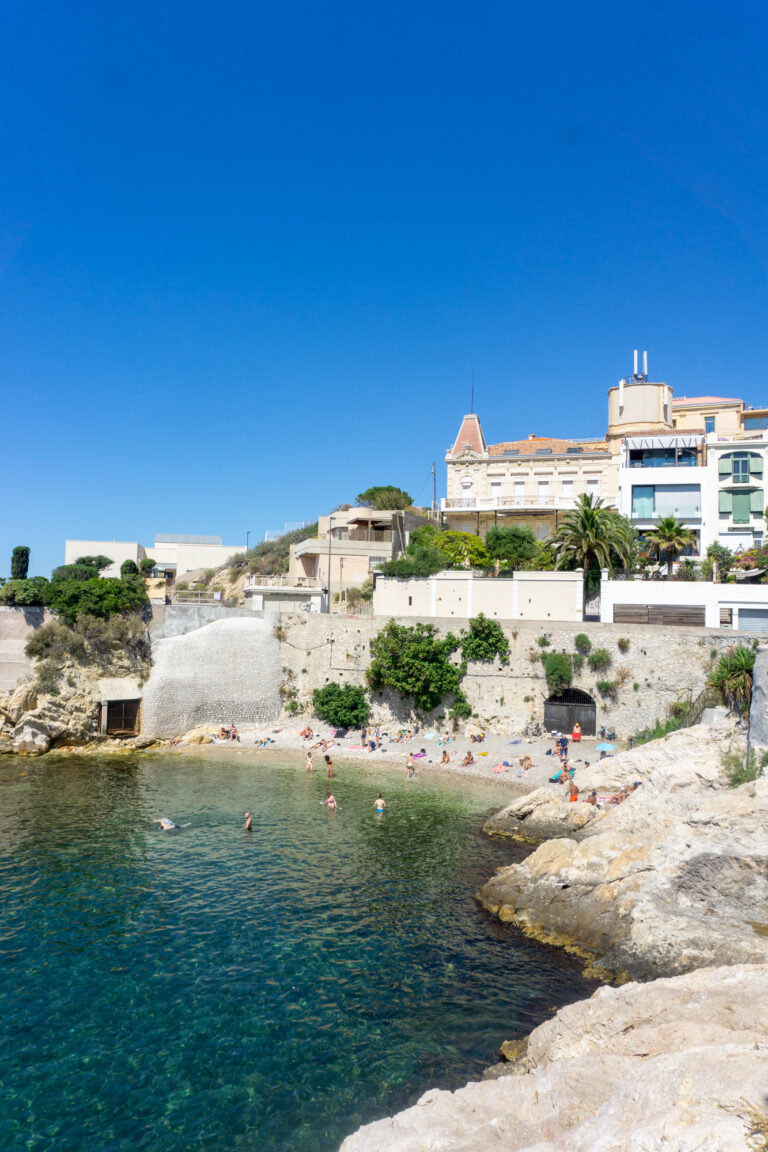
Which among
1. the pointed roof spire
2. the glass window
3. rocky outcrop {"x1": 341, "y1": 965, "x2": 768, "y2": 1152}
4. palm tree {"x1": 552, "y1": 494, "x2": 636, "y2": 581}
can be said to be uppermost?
the pointed roof spire

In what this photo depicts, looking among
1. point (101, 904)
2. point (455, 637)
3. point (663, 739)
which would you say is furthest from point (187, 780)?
point (663, 739)

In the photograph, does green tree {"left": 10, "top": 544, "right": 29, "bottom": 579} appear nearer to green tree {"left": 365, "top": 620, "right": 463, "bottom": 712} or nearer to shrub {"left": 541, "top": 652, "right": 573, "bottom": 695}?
green tree {"left": 365, "top": 620, "right": 463, "bottom": 712}

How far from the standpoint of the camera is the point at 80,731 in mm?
36000

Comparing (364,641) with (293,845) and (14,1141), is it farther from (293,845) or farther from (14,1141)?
(14,1141)

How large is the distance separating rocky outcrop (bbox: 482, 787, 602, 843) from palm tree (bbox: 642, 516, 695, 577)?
64.6 feet

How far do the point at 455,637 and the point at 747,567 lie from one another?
17.2 meters

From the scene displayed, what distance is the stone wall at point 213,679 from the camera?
3766 centimetres

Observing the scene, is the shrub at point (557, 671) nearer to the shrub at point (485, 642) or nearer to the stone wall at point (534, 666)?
the stone wall at point (534, 666)

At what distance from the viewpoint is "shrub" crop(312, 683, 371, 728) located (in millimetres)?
36750

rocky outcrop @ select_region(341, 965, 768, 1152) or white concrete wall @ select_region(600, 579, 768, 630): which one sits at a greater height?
white concrete wall @ select_region(600, 579, 768, 630)

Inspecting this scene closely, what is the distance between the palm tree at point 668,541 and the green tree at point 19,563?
36.0 meters

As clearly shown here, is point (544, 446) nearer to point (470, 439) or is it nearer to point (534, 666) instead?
point (470, 439)

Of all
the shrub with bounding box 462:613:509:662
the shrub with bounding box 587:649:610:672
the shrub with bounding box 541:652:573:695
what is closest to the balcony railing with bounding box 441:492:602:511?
the shrub with bounding box 462:613:509:662

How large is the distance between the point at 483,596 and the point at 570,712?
796cm
